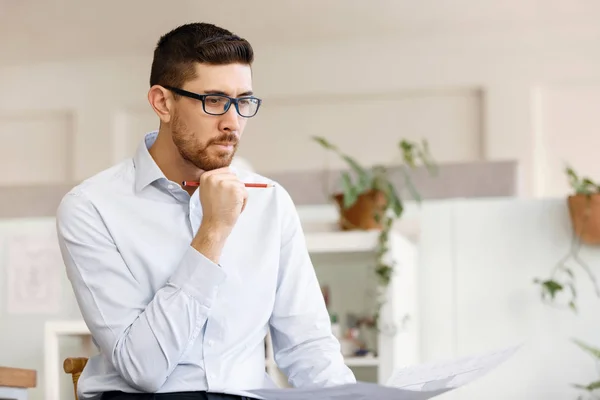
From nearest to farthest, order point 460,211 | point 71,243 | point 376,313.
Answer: point 71,243 < point 376,313 < point 460,211

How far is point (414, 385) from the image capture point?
4.98 ft

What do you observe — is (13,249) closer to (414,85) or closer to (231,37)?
(231,37)

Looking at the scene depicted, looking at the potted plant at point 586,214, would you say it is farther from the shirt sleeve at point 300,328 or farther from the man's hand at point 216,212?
the man's hand at point 216,212

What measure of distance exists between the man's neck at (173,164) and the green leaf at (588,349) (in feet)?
6.24

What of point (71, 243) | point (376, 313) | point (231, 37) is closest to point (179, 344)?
point (71, 243)

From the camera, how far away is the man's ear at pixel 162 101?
1.75m

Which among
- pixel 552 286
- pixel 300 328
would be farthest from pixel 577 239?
pixel 300 328

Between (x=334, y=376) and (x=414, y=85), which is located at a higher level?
(x=414, y=85)

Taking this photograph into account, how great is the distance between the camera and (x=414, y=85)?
8359 millimetres

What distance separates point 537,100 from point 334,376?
6.69 m

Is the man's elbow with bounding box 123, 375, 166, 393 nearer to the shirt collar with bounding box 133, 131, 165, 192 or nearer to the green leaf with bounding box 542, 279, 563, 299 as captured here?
the shirt collar with bounding box 133, 131, 165, 192

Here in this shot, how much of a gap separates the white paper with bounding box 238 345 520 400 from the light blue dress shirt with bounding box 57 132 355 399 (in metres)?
0.13

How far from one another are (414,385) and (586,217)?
1.99 metres

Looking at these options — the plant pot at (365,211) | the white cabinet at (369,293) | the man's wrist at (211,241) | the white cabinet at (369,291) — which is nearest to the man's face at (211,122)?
the man's wrist at (211,241)
